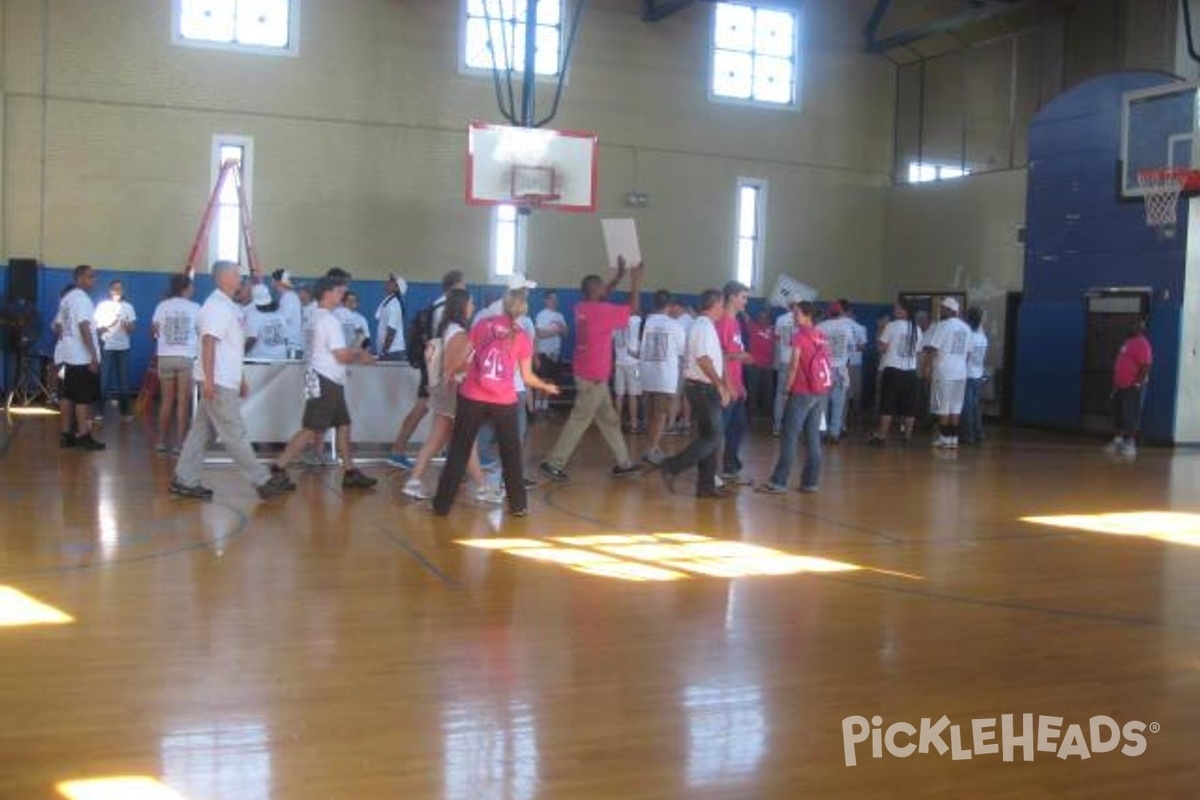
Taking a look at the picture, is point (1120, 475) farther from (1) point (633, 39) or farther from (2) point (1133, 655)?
(1) point (633, 39)

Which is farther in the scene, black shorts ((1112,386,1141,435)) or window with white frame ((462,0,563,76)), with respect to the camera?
window with white frame ((462,0,563,76))

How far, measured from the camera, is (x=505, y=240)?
19203 mm

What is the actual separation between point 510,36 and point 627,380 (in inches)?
261

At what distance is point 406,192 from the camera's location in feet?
60.8

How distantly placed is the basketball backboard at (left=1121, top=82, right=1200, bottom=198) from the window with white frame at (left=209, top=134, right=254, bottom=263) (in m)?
12.1

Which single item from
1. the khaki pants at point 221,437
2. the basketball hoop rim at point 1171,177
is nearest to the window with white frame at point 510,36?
the basketball hoop rim at point 1171,177

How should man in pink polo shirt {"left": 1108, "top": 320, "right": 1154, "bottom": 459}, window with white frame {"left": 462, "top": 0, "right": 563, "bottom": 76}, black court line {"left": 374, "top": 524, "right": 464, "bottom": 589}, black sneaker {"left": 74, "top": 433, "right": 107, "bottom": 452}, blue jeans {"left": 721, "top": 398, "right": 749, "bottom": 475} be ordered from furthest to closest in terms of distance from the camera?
window with white frame {"left": 462, "top": 0, "right": 563, "bottom": 76}, man in pink polo shirt {"left": 1108, "top": 320, "right": 1154, "bottom": 459}, black sneaker {"left": 74, "top": 433, "right": 107, "bottom": 452}, blue jeans {"left": 721, "top": 398, "right": 749, "bottom": 475}, black court line {"left": 374, "top": 524, "right": 464, "bottom": 589}

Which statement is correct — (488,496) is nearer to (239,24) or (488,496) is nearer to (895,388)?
(895,388)

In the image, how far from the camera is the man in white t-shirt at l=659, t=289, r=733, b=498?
9203 mm

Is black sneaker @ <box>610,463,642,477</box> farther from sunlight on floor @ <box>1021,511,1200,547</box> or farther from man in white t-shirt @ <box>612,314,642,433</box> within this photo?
man in white t-shirt @ <box>612,314,642,433</box>

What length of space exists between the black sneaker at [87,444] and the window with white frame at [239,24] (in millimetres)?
8017

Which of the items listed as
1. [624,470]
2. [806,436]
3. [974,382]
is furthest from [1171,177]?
[624,470]

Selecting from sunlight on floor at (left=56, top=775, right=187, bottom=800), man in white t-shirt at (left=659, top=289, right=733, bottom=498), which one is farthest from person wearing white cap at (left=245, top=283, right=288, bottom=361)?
sunlight on floor at (left=56, top=775, right=187, bottom=800)

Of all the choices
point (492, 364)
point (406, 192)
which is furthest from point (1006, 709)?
point (406, 192)
